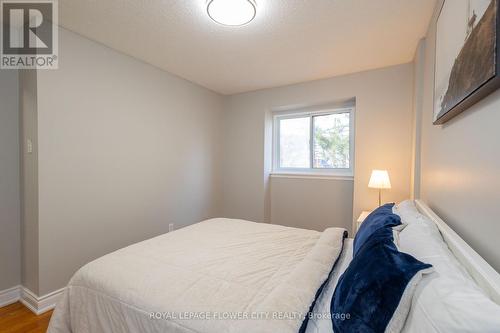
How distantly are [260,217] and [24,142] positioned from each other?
2.85 metres

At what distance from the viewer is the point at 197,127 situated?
3.44m

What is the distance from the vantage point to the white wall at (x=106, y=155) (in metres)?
1.96

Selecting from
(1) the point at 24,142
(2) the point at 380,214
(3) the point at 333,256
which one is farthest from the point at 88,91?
→ (2) the point at 380,214

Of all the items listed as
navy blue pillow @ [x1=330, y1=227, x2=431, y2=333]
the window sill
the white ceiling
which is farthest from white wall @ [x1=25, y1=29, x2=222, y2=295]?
navy blue pillow @ [x1=330, y1=227, x2=431, y2=333]

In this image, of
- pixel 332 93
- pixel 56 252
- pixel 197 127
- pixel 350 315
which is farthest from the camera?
pixel 197 127

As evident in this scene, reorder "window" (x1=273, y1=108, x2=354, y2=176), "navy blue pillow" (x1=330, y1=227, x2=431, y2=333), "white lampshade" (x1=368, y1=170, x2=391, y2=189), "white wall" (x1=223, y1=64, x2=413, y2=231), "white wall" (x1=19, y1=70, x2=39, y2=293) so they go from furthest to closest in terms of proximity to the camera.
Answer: "window" (x1=273, y1=108, x2=354, y2=176) → "white wall" (x1=223, y1=64, x2=413, y2=231) → "white lampshade" (x1=368, y1=170, x2=391, y2=189) → "white wall" (x1=19, y1=70, x2=39, y2=293) → "navy blue pillow" (x1=330, y1=227, x2=431, y2=333)

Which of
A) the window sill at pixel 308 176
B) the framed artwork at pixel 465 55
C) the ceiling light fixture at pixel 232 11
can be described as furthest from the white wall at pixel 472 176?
the window sill at pixel 308 176

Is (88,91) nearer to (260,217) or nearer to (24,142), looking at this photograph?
(24,142)

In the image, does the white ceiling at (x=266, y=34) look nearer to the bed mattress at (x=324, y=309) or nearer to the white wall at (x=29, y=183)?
the white wall at (x=29, y=183)

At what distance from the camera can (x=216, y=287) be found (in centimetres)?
111

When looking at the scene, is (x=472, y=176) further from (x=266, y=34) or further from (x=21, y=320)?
(x=21, y=320)

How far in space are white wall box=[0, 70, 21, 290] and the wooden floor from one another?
0.73ft

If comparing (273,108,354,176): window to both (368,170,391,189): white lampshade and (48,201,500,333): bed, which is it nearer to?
(368,170,391,189): white lampshade

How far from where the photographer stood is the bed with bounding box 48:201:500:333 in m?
0.87
